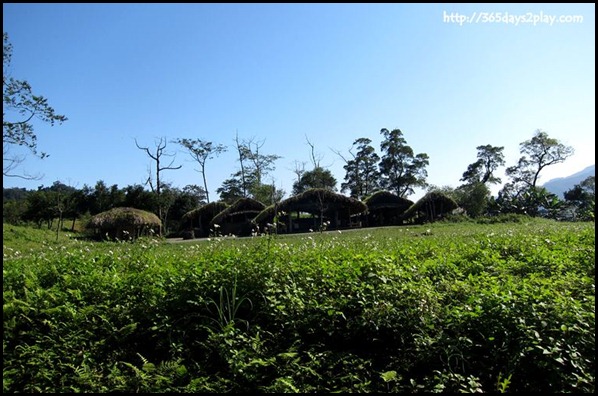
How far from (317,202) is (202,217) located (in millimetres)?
12655

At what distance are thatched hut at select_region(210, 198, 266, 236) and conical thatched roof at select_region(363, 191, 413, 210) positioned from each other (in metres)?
10.7

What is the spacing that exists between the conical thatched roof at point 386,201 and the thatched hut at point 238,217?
10.7 metres

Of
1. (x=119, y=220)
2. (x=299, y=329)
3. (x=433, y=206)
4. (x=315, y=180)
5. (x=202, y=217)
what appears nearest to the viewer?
(x=299, y=329)

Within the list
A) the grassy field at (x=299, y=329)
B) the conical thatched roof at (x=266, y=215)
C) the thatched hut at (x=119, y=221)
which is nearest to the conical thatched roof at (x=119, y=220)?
the thatched hut at (x=119, y=221)

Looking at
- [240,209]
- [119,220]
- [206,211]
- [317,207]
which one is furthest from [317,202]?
[119,220]

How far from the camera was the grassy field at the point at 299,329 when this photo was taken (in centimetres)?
250

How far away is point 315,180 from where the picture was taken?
1913 inches

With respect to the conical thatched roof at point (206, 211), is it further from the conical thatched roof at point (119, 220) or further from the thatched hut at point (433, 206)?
the thatched hut at point (433, 206)

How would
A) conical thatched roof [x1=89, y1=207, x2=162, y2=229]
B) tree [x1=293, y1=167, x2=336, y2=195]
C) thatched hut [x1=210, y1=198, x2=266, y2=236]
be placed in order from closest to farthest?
conical thatched roof [x1=89, y1=207, x2=162, y2=229]
thatched hut [x1=210, y1=198, x2=266, y2=236]
tree [x1=293, y1=167, x2=336, y2=195]

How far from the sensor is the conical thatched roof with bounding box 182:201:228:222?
37188mm

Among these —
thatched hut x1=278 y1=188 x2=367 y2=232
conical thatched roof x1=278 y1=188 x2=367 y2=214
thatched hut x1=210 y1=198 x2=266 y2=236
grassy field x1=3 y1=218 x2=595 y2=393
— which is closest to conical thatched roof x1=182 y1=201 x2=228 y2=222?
thatched hut x1=210 y1=198 x2=266 y2=236

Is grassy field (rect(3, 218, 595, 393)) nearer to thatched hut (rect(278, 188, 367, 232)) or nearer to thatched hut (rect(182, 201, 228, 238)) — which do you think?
thatched hut (rect(278, 188, 367, 232))

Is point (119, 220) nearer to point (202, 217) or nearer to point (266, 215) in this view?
point (202, 217)

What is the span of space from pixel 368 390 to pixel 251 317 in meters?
1.40
